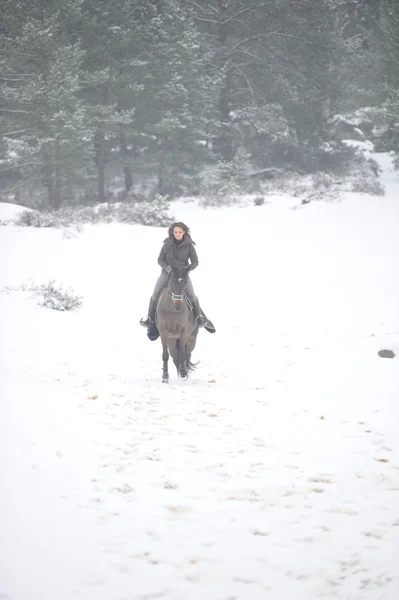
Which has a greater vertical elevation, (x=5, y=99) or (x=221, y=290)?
(x=5, y=99)

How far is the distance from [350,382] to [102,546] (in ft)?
22.3

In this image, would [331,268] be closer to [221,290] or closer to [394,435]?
[221,290]

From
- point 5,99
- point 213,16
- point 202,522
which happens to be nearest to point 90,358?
point 202,522

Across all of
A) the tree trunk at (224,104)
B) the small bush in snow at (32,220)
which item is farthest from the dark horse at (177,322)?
the tree trunk at (224,104)

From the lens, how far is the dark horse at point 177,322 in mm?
9133

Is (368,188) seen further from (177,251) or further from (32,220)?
(177,251)

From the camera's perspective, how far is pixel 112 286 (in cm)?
1853

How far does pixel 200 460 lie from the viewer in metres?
5.40

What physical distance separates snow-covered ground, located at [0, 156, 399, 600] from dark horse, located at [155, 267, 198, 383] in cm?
43

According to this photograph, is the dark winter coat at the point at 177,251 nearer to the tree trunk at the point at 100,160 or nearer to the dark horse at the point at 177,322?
the dark horse at the point at 177,322

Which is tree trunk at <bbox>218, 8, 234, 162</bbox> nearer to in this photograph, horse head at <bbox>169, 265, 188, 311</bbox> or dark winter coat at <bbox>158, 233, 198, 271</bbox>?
dark winter coat at <bbox>158, 233, 198, 271</bbox>

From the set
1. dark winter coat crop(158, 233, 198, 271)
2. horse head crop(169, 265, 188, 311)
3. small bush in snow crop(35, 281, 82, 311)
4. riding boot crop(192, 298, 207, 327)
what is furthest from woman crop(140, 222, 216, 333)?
small bush in snow crop(35, 281, 82, 311)

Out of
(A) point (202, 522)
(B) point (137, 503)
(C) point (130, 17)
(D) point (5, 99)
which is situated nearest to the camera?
(A) point (202, 522)

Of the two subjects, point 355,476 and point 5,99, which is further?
point 5,99
